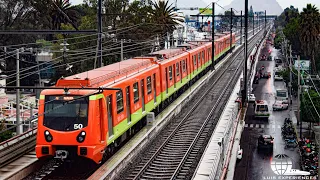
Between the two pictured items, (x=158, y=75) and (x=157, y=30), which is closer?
(x=158, y=75)

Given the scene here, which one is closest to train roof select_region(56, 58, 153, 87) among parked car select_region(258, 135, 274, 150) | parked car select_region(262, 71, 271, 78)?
parked car select_region(258, 135, 274, 150)

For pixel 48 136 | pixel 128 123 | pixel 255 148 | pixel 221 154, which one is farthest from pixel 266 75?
pixel 48 136

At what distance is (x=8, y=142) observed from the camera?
802 inches

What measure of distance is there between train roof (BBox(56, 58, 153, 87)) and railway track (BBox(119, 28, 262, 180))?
3.28 metres

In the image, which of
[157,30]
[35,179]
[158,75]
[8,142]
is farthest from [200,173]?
[157,30]

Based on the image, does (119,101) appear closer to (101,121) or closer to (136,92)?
(101,121)

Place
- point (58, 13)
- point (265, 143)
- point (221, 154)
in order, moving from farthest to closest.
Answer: point (58, 13), point (265, 143), point (221, 154)

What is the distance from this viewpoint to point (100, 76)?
2031 cm

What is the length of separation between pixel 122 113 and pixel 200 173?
4.10 metres

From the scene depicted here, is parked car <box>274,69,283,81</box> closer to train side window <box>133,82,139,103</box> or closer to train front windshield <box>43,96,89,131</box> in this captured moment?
train side window <box>133,82,139,103</box>

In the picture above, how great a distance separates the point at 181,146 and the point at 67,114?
298 inches

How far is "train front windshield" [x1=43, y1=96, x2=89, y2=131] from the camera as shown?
1800cm

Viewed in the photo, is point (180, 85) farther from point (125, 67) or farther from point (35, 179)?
point (35, 179)

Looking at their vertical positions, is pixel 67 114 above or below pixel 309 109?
above
